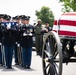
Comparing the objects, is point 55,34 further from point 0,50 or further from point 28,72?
point 0,50

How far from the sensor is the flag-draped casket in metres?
7.75

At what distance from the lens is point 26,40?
11.5m

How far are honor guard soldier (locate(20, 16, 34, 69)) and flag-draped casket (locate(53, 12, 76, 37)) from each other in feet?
10.9

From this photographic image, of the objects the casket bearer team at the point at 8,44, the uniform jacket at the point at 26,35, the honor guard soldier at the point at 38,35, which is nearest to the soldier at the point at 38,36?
the honor guard soldier at the point at 38,35

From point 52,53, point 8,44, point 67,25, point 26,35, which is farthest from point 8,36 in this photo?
point 67,25

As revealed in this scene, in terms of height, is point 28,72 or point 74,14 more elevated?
point 74,14

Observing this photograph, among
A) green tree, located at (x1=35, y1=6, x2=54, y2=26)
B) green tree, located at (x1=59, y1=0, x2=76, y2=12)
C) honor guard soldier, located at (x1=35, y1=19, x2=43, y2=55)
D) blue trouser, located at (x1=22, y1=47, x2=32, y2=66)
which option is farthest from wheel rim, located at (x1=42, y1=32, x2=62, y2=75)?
green tree, located at (x1=35, y1=6, x2=54, y2=26)

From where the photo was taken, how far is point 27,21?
1145cm

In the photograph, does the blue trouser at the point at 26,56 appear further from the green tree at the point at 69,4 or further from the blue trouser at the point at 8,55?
the green tree at the point at 69,4

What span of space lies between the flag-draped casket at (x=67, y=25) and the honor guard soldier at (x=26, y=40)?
3.31 metres

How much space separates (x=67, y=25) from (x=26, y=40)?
3730mm

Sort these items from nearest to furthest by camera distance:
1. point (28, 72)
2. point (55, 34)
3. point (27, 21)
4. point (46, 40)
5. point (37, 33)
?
point (55, 34)
point (46, 40)
point (28, 72)
point (27, 21)
point (37, 33)

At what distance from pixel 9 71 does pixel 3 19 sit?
1.95 m

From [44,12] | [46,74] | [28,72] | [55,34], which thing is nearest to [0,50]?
[28,72]
